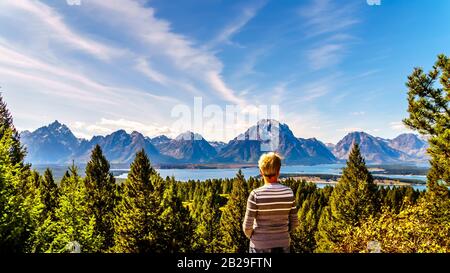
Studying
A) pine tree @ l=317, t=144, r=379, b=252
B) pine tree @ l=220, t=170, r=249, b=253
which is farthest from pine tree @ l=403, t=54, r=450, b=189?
pine tree @ l=220, t=170, r=249, b=253

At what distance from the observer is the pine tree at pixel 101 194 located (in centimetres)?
3109

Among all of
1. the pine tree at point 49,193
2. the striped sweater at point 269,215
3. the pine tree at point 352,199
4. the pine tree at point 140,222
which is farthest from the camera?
the pine tree at point 49,193

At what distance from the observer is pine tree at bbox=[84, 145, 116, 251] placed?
31.1m

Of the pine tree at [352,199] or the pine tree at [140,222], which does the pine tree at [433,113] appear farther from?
the pine tree at [140,222]

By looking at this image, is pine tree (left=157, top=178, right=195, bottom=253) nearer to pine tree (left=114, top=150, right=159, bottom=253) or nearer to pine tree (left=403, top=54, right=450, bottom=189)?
pine tree (left=114, top=150, right=159, bottom=253)

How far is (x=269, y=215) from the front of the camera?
18.5 feet

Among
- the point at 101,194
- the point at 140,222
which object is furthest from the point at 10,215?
the point at 101,194

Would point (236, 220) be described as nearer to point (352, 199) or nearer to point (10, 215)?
point (352, 199)

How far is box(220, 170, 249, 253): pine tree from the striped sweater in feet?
111

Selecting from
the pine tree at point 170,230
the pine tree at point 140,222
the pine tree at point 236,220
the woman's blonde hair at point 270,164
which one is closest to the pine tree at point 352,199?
the pine tree at point 236,220

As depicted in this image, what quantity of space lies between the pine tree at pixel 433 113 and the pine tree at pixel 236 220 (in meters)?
24.2
